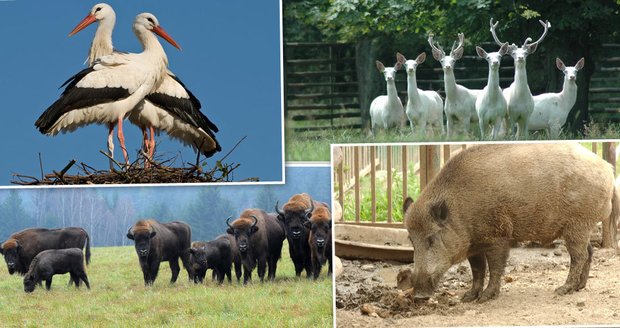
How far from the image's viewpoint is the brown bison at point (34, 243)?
11.5m

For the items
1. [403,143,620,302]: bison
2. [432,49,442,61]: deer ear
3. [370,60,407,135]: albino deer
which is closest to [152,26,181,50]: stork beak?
[403,143,620,302]: bison

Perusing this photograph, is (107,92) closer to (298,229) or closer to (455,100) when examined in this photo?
(298,229)

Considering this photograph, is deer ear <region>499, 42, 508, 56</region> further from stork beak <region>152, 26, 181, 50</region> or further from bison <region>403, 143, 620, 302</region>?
stork beak <region>152, 26, 181, 50</region>

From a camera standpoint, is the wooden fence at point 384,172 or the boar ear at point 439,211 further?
the wooden fence at point 384,172

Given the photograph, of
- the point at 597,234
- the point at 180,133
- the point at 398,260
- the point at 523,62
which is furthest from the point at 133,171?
the point at 523,62

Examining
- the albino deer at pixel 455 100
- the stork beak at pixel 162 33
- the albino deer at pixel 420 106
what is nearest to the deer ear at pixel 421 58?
the albino deer at pixel 420 106

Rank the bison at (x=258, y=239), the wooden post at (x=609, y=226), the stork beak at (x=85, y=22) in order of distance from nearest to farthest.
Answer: the wooden post at (x=609, y=226) < the bison at (x=258, y=239) < the stork beak at (x=85, y=22)

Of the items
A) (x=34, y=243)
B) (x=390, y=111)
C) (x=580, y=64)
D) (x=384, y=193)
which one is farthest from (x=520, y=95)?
(x=34, y=243)

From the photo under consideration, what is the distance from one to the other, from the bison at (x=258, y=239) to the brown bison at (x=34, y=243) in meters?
1.14

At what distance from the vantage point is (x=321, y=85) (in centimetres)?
1692

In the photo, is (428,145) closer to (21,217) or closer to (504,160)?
(504,160)

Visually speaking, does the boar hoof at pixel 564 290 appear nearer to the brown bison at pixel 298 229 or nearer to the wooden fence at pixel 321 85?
the brown bison at pixel 298 229

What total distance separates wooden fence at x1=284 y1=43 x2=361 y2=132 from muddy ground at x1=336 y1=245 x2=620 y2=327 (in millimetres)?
4746

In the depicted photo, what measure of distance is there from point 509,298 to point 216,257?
2.27 meters
